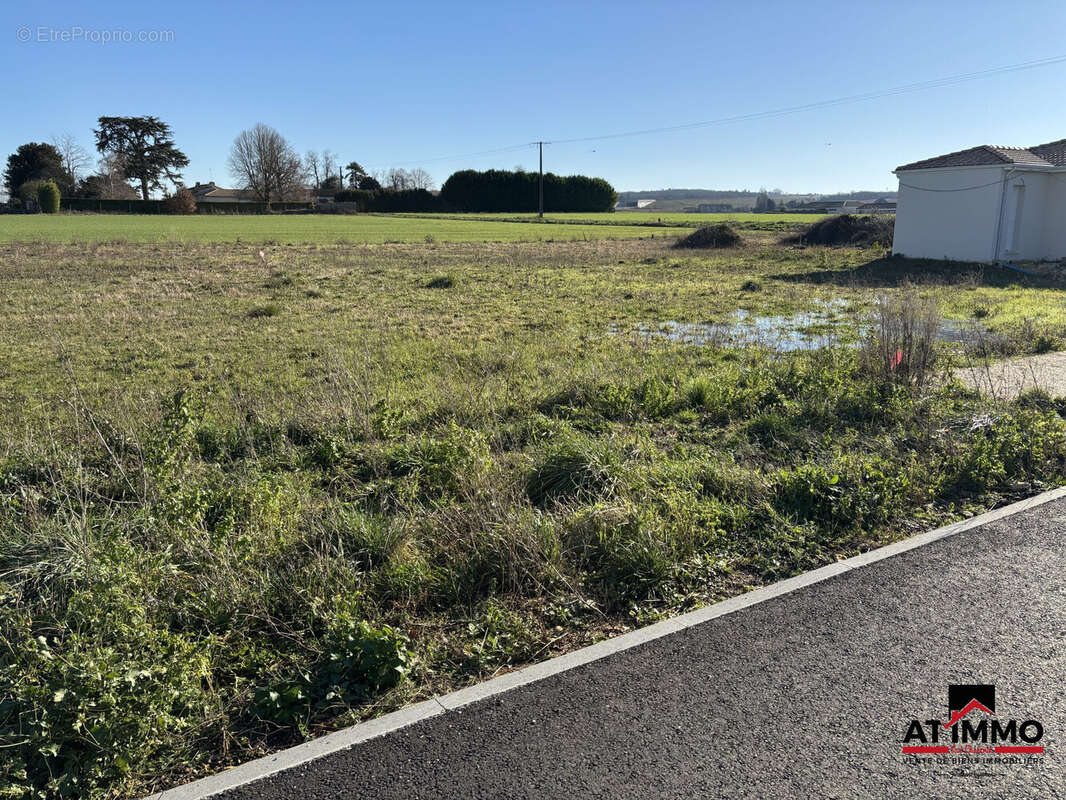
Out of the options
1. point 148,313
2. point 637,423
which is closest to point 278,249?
point 148,313

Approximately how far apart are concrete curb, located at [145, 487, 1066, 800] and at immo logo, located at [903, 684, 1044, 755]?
41.2 inches

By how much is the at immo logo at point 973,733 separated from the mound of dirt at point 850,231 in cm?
4035

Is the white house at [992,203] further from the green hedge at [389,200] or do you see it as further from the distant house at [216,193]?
the distant house at [216,193]

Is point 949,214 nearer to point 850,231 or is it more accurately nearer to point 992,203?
point 992,203

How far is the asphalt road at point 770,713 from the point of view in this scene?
2623 mm

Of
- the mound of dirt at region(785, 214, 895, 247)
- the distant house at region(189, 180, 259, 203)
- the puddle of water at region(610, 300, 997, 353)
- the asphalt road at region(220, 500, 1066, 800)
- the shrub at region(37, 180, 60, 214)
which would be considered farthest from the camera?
the distant house at region(189, 180, 259, 203)

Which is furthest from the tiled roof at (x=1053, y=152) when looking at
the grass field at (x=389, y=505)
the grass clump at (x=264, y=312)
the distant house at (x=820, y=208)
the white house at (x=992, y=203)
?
the distant house at (x=820, y=208)

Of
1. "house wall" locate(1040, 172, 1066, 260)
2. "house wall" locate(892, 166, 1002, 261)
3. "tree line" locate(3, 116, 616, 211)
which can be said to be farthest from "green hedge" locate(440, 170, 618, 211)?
"house wall" locate(1040, 172, 1066, 260)

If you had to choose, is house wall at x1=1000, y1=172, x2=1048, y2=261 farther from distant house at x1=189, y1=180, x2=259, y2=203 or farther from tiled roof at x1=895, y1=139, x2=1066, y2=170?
distant house at x1=189, y1=180, x2=259, y2=203

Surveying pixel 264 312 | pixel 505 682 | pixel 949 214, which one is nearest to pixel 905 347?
pixel 505 682

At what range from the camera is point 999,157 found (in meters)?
23.9

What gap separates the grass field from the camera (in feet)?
10.0

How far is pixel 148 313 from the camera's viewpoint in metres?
14.6

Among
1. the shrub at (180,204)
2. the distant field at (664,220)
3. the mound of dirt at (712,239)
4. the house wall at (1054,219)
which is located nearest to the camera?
the house wall at (1054,219)
